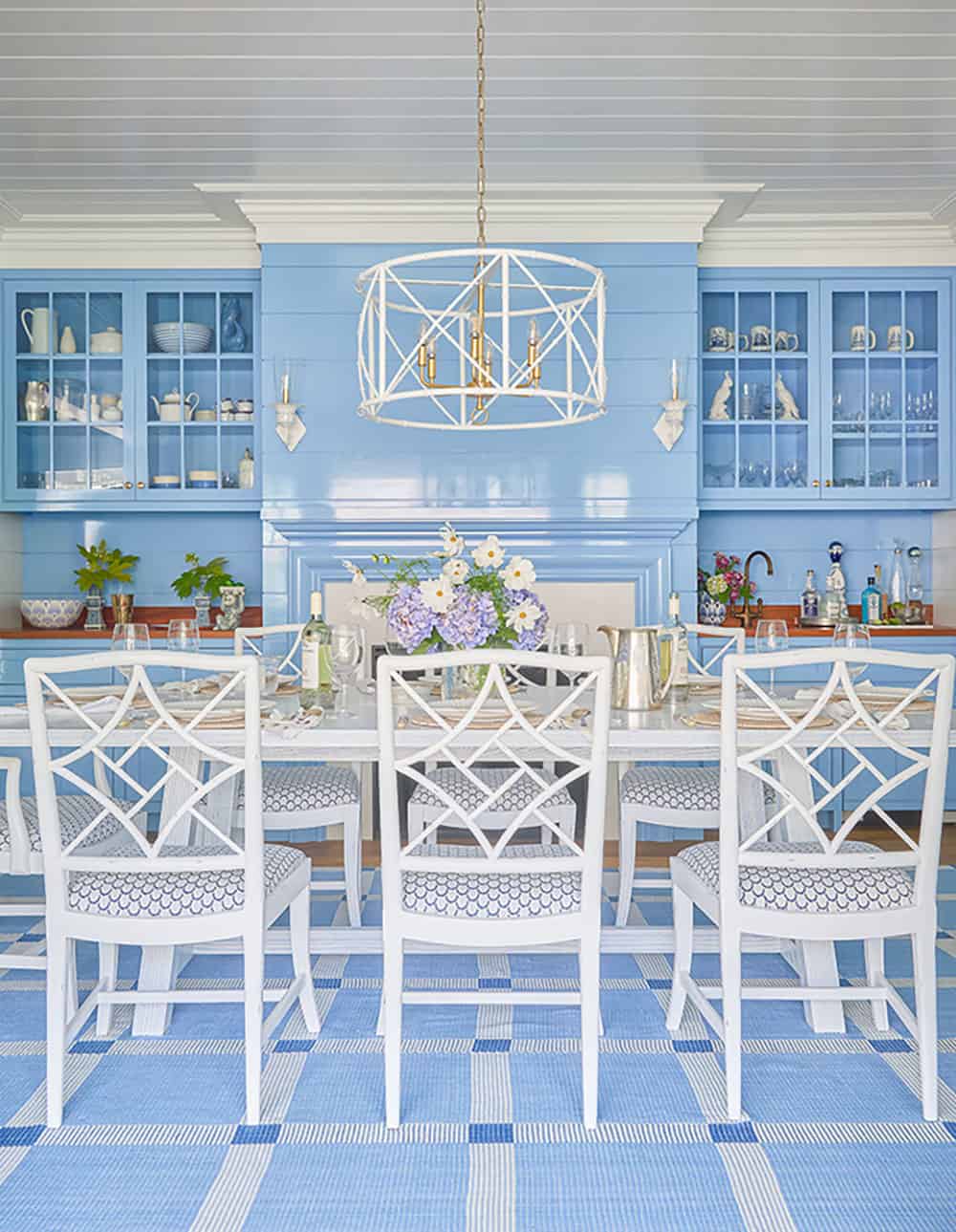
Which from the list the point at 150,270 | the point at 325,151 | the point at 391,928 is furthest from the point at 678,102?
the point at 391,928

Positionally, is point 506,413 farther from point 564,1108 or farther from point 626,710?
point 564,1108

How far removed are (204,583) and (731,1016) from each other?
331 centimetres

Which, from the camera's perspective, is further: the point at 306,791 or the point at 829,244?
the point at 829,244

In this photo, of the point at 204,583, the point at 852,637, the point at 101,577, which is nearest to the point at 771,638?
the point at 852,637

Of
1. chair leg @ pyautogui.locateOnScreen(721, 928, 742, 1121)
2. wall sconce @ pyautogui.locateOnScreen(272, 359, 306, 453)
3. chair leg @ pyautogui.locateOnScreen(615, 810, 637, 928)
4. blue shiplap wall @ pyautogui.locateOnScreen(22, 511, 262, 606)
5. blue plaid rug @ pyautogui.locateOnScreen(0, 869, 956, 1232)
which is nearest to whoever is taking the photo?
blue plaid rug @ pyautogui.locateOnScreen(0, 869, 956, 1232)

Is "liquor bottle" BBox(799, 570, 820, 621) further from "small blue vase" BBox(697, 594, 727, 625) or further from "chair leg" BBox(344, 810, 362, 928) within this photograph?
"chair leg" BBox(344, 810, 362, 928)

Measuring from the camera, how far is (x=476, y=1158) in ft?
6.59

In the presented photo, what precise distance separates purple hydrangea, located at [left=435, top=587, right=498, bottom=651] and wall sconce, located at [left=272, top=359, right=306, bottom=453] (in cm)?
203

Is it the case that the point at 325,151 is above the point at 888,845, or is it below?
above

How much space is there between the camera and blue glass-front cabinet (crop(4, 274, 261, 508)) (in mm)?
4711

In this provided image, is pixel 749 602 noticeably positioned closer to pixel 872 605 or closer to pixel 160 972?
pixel 872 605

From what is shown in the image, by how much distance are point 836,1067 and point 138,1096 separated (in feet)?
4.71

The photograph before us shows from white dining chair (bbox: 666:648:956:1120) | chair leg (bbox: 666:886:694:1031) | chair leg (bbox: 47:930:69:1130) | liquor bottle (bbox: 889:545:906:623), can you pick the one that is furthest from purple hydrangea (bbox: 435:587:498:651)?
liquor bottle (bbox: 889:545:906:623)

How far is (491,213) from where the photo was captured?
4.40 metres
